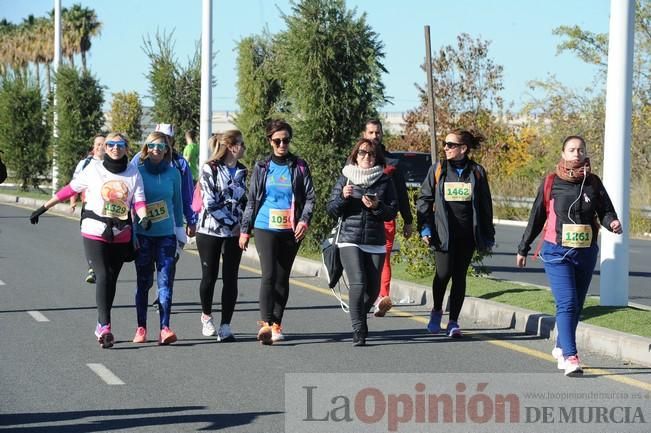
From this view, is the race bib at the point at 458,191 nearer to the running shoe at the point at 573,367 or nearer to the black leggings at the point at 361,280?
the black leggings at the point at 361,280

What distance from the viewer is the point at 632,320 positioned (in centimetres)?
1087

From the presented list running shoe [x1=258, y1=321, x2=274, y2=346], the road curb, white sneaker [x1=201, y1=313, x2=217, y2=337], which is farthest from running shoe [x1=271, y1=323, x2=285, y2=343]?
the road curb

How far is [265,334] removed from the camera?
34.4 ft

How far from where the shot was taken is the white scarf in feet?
35.5

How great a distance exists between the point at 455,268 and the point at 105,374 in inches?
141

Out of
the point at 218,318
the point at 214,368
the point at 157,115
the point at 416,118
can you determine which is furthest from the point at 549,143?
the point at 214,368

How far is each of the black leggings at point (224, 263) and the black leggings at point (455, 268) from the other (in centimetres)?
182

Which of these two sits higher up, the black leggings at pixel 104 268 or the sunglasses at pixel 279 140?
the sunglasses at pixel 279 140

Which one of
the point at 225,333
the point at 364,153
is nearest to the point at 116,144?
the point at 225,333

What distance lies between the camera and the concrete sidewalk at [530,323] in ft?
32.3

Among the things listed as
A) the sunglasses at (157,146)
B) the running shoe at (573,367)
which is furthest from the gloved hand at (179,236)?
the running shoe at (573,367)

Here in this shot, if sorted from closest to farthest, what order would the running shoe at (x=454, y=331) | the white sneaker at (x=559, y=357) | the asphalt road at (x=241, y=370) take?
the asphalt road at (x=241, y=370) < the white sneaker at (x=559, y=357) < the running shoe at (x=454, y=331)

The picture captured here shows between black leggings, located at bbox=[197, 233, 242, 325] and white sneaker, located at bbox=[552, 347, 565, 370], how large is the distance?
283 centimetres

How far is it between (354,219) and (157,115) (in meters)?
21.6
